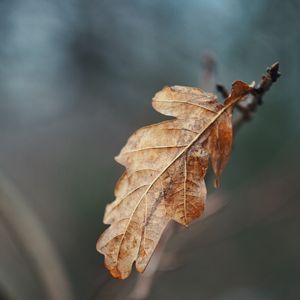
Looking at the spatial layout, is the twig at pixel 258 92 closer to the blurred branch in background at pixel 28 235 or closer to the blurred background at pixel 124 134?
the blurred background at pixel 124 134

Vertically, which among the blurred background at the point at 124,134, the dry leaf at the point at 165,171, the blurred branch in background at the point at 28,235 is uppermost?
the blurred background at the point at 124,134

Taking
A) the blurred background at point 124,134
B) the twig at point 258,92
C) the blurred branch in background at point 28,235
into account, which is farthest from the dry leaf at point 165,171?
the blurred branch in background at point 28,235

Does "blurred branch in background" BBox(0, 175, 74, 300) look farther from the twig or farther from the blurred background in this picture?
the twig

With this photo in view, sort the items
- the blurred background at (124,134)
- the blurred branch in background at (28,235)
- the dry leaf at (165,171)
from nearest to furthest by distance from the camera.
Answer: the dry leaf at (165,171), the blurred branch in background at (28,235), the blurred background at (124,134)

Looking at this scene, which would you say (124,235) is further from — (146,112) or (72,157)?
(72,157)

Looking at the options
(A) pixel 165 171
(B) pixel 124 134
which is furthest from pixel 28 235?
(B) pixel 124 134

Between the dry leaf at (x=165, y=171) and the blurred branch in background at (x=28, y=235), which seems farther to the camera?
the blurred branch in background at (x=28, y=235)

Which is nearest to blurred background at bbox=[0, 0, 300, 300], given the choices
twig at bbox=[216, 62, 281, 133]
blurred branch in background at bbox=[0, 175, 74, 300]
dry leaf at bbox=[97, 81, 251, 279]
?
blurred branch in background at bbox=[0, 175, 74, 300]

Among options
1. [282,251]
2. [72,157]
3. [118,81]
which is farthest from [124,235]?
[72,157]
